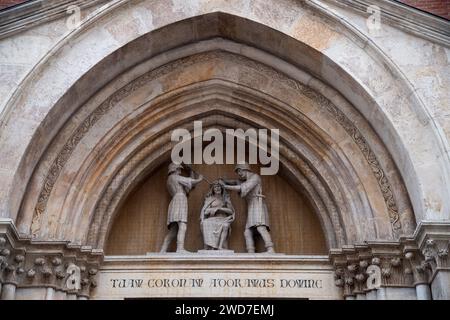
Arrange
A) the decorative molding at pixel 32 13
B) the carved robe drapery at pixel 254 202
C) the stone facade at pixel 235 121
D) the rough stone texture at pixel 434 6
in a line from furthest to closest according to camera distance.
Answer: the carved robe drapery at pixel 254 202, the rough stone texture at pixel 434 6, the decorative molding at pixel 32 13, the stone facade at pixel 235 121

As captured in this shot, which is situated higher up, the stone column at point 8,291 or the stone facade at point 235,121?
the stone facade at point 235,121

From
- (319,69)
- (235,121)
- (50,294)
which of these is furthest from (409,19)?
(50,294)

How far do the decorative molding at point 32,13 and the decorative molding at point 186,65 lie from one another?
1.41 m

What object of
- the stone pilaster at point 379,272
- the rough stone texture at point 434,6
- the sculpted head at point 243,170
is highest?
the rough stone texture at point 434,6

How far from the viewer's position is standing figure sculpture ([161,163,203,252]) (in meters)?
11.5

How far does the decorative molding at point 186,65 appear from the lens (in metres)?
10.9

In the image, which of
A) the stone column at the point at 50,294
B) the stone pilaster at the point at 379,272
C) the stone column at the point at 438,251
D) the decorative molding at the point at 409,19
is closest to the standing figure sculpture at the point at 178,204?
the stone column at the point at 50,294

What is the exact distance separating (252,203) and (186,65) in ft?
7.66

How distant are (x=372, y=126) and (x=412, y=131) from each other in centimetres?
86

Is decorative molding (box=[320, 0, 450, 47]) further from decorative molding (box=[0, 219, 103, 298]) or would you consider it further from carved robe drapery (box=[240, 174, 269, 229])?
decorative molding (box=[0, 219, 103, 298])

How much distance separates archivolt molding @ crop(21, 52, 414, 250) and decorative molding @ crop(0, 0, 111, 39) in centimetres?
140

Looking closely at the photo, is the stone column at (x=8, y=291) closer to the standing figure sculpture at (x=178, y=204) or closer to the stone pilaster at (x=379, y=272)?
the standing figure sculpture at (x=178, y=204)

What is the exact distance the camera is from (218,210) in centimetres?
1173

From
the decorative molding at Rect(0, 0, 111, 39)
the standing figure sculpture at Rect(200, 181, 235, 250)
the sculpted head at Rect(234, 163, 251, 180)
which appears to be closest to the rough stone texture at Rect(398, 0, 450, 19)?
the sculpted head at Rect(234, 163, 251, 180)
